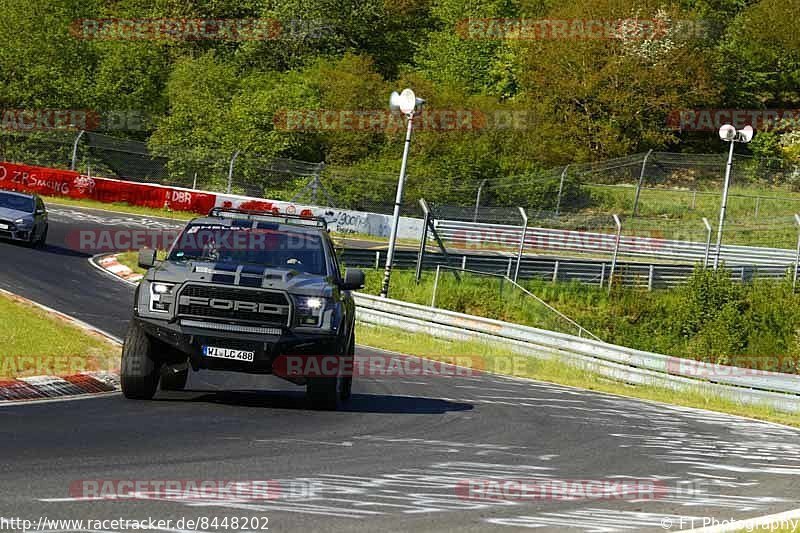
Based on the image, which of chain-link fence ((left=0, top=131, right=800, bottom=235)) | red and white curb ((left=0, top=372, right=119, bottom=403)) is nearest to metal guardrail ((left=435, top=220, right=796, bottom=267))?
chain-link fence ((left=0, top=131, right=800, bottom=235))

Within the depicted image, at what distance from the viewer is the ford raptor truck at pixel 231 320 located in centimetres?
1157

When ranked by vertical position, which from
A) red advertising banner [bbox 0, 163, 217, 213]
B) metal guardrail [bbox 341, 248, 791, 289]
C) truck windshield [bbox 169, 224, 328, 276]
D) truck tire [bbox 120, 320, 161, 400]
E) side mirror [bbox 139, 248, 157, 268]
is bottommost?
truck tire [bbox 120, 320, 161, 400]

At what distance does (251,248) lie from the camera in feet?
41.5

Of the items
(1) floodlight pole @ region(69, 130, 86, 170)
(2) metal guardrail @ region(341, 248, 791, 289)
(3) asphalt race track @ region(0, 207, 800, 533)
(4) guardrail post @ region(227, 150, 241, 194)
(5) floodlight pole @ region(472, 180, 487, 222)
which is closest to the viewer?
(3) asphalt race track @ region(0, 207, 800, 533)

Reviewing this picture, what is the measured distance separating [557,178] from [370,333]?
61.3ft

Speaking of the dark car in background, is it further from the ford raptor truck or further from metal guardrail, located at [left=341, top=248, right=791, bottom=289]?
the ford raptor truck

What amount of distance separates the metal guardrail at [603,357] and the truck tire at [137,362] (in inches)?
451

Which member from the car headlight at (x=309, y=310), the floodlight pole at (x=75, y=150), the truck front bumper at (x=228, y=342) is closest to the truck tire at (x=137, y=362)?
the truck front bumper at (x=228, y=342)

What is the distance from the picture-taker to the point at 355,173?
44.3 metres

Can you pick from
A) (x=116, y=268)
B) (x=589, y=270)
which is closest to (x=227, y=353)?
(x=116, y=268)

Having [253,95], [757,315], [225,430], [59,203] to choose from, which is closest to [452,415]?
[225,430]

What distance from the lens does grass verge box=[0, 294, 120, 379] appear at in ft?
42.2

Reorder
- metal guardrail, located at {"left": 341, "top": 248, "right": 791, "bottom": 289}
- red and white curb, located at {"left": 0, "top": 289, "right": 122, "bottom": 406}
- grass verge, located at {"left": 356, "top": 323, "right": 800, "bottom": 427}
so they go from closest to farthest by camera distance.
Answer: red and white curb, located at {"left": 0, "top": 289, "right": 122, "bottom": 406} < grass verge, located at {"left": 356, "top": 323, "right": 800, "bottom": 427} < metal guardrail, located at {"left": 341, "top": 248, "right": 791, "bottom": 289}

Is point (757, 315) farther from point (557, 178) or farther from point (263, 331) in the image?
point (263, 331)
